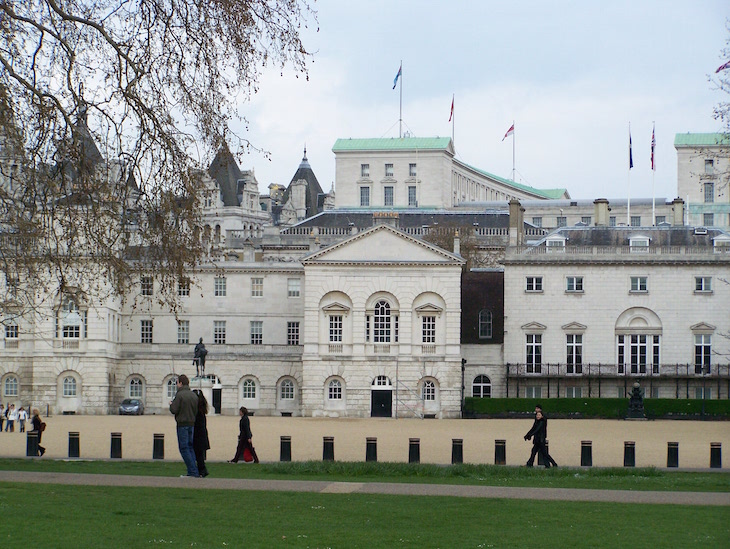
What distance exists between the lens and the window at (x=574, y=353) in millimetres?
84688

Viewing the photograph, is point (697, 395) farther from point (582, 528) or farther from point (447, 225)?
point (582, 528)

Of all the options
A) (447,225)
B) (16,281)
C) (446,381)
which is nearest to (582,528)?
(16,281)

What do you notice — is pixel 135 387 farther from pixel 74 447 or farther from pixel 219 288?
pixel 74 447

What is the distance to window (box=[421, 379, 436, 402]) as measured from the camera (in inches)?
3273

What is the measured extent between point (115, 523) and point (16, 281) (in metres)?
18.6

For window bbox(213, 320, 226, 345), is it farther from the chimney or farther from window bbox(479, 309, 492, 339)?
the chimney

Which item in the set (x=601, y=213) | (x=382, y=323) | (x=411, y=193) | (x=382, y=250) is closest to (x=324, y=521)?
(x=382, y=250)

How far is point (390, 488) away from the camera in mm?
26625

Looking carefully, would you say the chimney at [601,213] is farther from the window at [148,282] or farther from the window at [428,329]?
the window at [148,282]

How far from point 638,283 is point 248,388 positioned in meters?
23.5

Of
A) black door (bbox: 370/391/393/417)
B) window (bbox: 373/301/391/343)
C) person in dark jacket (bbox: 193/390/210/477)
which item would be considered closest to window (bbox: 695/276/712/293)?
window (bbox: 373/301/391/343)

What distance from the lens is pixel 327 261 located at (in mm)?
83938

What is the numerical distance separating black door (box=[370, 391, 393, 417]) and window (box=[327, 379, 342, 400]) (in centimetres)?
196

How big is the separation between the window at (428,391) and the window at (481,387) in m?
3.74
